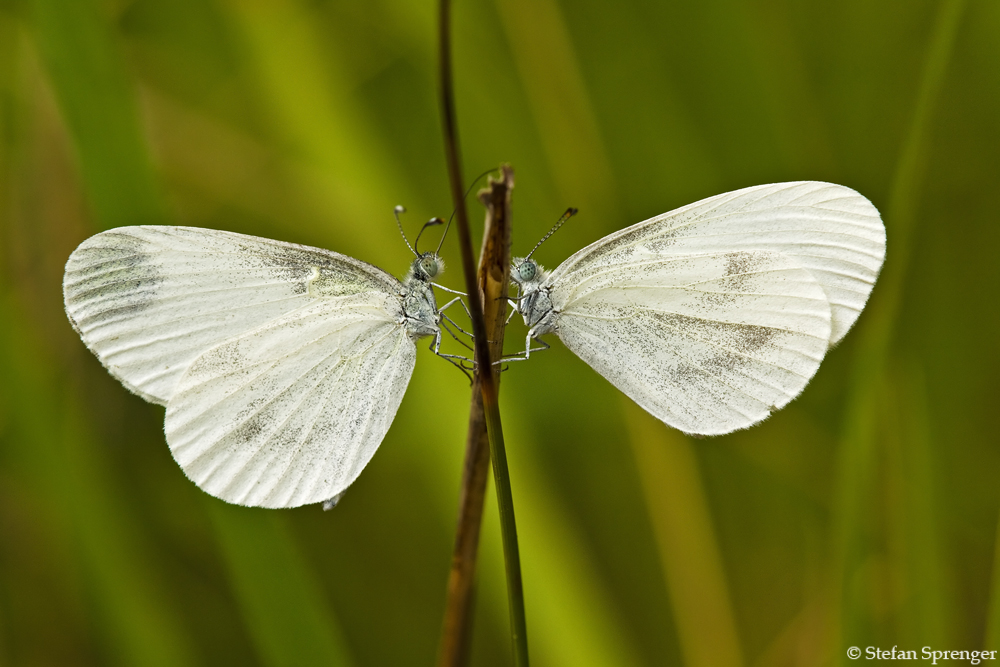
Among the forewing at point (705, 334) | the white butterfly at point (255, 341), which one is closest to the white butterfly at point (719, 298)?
the forewing at point (705, 334)

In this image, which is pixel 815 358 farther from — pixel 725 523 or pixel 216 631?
pixel 216 631

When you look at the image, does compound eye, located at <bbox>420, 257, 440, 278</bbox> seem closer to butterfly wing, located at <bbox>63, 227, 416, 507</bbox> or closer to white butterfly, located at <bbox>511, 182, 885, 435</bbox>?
butterfly wing, located at <bbox>63, 227, 416, 507</bbox>

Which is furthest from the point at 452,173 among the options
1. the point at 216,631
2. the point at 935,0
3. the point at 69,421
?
the point at 935,0

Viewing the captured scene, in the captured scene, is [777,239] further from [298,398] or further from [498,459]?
[298,398]

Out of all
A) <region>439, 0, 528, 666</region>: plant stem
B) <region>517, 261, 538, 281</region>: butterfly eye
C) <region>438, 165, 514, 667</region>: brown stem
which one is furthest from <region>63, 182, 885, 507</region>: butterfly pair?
<region>439, 0, 528, 666</region>: plant stem

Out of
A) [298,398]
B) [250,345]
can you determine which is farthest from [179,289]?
[298,398]

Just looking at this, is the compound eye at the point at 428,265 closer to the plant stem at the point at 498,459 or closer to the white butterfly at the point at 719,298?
the white butterfly at the point at 719,298
